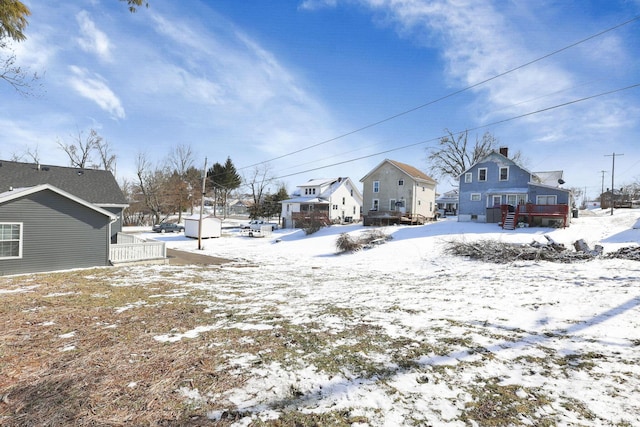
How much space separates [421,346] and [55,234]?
52.9 feet

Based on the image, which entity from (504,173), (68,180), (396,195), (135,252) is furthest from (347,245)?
(68,180)

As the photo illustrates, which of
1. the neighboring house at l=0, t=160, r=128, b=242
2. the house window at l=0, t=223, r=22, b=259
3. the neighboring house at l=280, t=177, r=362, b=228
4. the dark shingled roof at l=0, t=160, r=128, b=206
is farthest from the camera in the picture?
the neighboring house at l=280, t=177, r=362, b=228

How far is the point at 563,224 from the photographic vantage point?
24641 mm

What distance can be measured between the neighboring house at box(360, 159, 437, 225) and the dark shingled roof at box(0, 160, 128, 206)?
2487 centimetres

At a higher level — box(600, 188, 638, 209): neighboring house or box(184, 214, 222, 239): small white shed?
box(600, 188, 638, 209): neighboring house

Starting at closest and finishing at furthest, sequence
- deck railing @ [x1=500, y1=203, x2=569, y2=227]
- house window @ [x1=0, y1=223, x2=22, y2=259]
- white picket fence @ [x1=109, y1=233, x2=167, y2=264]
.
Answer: house window @ [x1=0, y1=223, x2=22, y2=259]
white picket fence @ [x1=109, y1=233, x2=167, y2=264]
deck railing @ [x1=500, y1=203, x2=569, y2=227]

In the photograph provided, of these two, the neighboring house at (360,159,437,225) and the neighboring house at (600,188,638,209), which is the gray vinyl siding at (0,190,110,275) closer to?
the neighboring house at (360,159,437,225)

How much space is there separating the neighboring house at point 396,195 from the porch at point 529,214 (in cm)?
940

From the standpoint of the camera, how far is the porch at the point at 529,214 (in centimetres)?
2444

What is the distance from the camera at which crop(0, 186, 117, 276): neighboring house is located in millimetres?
12375

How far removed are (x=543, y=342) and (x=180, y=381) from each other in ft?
18.8

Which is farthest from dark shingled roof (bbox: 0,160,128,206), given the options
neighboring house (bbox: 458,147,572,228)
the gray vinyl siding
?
neighboring house (bbox: 458,147,572,228)

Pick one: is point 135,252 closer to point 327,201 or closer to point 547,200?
point 327,201

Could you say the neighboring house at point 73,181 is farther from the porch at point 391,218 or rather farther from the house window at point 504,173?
the house window at point 504,173
